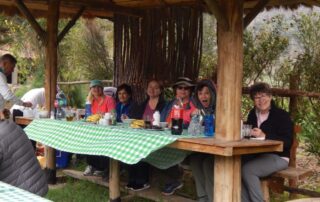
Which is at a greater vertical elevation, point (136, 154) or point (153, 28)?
point (153, 28)

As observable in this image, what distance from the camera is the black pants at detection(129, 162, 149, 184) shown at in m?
5.37

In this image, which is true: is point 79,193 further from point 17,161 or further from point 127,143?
point 17,161

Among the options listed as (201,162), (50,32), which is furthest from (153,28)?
(201,162)

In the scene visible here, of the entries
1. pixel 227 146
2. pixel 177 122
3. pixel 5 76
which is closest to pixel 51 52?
pixel 5 76

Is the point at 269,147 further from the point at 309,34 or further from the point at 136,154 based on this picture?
the point at 309,34

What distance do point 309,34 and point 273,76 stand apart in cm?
88

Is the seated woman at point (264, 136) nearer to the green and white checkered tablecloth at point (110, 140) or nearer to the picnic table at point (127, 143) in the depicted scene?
the picnic table at point (127, 143)

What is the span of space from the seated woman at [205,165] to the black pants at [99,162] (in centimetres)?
160

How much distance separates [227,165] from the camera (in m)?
3.83

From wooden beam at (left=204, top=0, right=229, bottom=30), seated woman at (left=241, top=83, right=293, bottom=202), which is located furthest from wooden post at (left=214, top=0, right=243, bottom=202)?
seated woman at (left=241, top=83, right=293, bottom=202)

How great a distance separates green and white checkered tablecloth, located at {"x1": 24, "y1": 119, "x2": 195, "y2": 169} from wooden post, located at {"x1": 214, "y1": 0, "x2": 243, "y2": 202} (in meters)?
0.44

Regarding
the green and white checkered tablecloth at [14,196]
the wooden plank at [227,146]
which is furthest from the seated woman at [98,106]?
the green and white checkered tablecloth at [14,196]

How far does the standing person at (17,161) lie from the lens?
9.38 feet

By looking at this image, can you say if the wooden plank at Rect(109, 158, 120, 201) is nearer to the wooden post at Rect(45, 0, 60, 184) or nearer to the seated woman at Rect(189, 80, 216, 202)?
the seated woman at Rect(189, 80, 216, 202)
